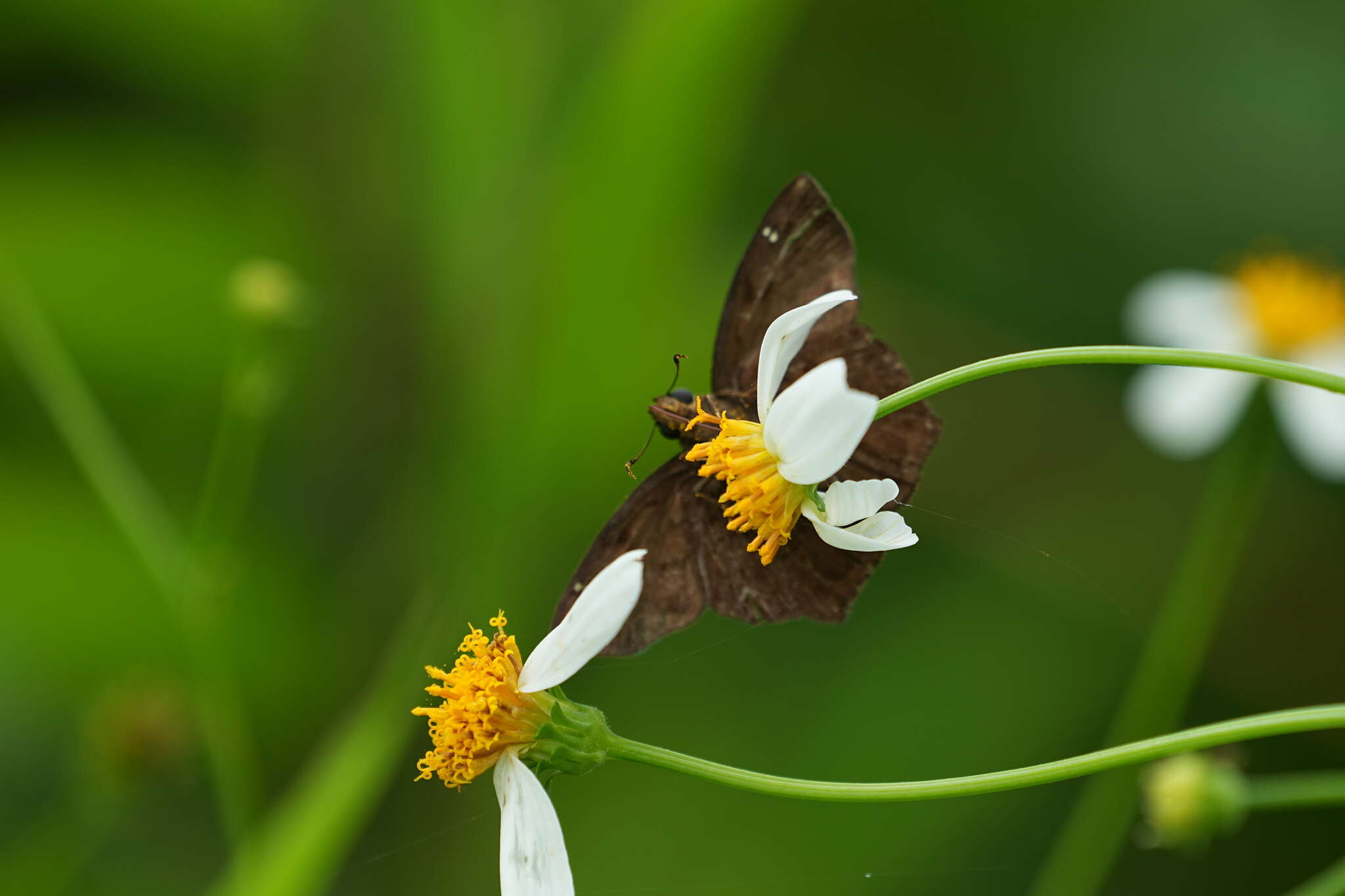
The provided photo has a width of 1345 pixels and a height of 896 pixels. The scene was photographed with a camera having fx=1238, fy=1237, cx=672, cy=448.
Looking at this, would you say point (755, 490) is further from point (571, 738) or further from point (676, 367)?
point (676, 367)

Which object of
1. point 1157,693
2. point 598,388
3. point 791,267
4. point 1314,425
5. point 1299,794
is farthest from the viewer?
point 1314,425

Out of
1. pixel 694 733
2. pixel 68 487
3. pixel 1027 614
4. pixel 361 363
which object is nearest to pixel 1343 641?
pixel 1027 614

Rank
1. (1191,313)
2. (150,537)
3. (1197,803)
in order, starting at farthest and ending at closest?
(1191,313) → (150,537) → (1197,803)

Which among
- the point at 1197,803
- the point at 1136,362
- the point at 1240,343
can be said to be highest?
the point at 1240,343

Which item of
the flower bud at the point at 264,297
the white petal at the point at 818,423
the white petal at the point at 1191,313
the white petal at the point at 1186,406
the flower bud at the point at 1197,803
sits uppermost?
the white petal at the point at 1191,313

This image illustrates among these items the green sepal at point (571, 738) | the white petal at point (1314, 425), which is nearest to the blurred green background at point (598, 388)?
the white petal at point (1314, 425)

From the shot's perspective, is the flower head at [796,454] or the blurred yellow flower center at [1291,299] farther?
the blurred yellow flower center at [1291,299]

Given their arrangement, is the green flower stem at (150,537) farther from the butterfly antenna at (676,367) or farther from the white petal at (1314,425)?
the white petal at (1314,425)

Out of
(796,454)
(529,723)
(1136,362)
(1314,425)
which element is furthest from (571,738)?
(1314,425)
